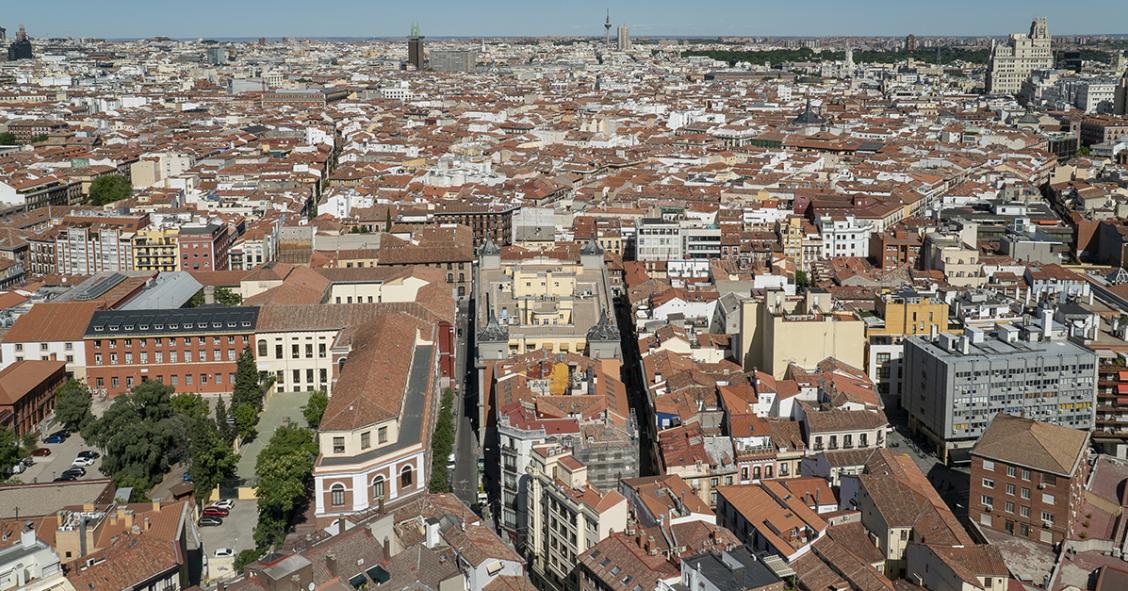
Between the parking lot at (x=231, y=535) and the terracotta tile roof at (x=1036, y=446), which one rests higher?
the terracotta tile roof at (x=1036, y=446)

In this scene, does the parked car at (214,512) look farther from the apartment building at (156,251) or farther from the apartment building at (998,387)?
the apartment building at (156,251)

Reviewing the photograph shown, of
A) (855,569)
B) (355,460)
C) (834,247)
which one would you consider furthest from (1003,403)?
(834,247)

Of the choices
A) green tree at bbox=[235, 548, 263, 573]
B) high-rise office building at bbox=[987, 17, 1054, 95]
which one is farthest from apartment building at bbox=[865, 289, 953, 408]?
high-rise office building at bbox=[987, 17, 1054, 95]

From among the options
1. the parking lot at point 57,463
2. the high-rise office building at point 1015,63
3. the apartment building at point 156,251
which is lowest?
the parking lot at point 57,463

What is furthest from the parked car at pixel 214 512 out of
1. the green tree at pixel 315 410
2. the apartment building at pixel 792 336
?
the apartment building at pixel 792 336

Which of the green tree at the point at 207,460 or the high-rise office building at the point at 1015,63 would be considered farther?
the high-rise office building at the point at 1015,63

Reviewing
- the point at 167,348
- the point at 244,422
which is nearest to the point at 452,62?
the point at 167,348

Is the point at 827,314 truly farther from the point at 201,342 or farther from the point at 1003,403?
the point at 201,342
